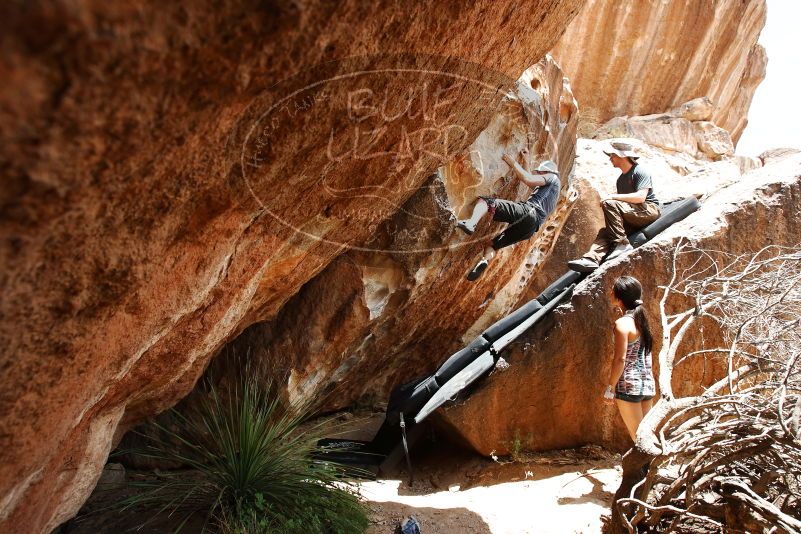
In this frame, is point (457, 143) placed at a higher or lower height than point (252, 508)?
higher

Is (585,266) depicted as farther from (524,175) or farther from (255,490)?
(255,490)

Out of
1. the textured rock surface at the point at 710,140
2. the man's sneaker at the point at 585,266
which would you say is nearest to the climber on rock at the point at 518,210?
the man's sneaker at the point at 585,266

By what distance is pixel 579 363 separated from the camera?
541 centimetres

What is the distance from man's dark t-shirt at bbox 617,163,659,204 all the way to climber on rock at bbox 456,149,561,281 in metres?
1.16

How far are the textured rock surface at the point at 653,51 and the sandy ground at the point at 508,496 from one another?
29.8ft

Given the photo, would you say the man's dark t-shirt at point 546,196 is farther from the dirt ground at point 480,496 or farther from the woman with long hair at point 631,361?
the dirt ground at point 480,496

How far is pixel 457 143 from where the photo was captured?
13.5 feet

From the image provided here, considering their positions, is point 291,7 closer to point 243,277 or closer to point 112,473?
point 243,277

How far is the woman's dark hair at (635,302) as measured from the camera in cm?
406

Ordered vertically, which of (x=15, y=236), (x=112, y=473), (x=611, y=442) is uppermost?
(x=15, y=236)

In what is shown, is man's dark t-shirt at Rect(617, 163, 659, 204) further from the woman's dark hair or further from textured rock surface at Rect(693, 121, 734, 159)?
textured rock surface at Rect(693, 121, 734, 159)

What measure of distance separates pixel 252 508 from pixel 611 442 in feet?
11.2

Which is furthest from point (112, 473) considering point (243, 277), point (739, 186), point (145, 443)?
point (739, 186)

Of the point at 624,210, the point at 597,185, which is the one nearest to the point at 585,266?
the point at 624,210
